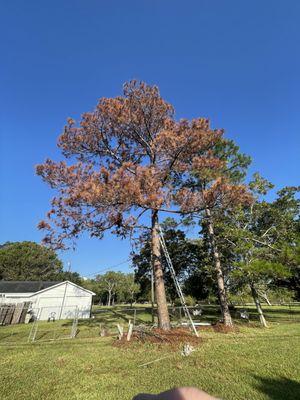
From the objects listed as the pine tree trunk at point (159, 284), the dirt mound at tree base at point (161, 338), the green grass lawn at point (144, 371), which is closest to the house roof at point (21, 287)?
the green grass lawn at point (144, 371)

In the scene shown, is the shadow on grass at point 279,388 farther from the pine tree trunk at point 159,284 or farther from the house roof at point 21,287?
the house roof at point 21,287

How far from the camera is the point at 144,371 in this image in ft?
20.2

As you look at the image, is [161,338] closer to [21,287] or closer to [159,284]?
[159,284]

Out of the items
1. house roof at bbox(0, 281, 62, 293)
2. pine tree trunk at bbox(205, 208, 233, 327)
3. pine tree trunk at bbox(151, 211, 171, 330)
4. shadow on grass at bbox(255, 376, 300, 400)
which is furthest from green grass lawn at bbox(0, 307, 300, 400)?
house roof at bbox(0, 281, 62, 293)

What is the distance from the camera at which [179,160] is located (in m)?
11.9

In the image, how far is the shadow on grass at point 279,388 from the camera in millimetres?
4449

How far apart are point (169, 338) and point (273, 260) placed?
5.40m

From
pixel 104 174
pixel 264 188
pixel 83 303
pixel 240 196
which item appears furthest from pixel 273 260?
pixel 83 303

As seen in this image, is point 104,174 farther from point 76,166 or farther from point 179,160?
point 179,160

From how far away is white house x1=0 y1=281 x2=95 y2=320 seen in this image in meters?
26.9

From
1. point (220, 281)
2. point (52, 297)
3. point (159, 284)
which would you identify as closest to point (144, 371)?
point (159, 284)

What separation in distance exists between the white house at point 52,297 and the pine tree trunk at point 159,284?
59.5 feet

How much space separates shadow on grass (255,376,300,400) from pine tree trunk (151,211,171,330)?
5.74m

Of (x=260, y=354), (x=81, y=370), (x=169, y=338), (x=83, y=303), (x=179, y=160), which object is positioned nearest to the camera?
(x=81, y=370)
